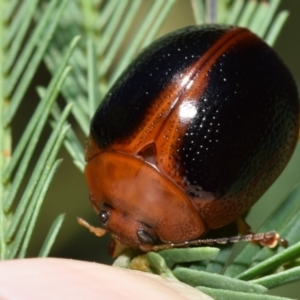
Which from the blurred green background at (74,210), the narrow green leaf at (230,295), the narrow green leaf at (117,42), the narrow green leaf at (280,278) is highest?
the narrow green leaf at (117,42)

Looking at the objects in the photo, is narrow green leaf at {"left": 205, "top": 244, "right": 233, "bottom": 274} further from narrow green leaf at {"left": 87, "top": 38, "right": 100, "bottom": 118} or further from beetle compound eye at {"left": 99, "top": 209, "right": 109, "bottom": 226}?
narrow green leaf at {"left": 87, "top": 38, "right": 100, "bottom": 118}

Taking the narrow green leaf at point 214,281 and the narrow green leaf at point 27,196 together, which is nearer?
the narrow green leaf at point 214,281

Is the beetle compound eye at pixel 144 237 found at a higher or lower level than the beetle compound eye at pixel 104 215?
higher

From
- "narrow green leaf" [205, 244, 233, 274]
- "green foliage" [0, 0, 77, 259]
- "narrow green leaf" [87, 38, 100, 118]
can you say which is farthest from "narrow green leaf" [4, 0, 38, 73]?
"narrow green leaf" [205, 244, 233, 274]

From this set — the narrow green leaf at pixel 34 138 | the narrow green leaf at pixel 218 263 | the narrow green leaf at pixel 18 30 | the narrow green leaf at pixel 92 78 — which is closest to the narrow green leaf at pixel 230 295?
the narrow green leaf at pixel 218 263

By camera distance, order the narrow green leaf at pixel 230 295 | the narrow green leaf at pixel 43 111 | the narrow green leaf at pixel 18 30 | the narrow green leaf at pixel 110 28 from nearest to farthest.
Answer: the narrow green leaf at pixel 230 295
the narrow green leaf at pixel 43 111
the narrow green leaf at pixel 18 30
the narrow green leaf at pixel 110 28

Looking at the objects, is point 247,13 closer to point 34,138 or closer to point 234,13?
point 234,13

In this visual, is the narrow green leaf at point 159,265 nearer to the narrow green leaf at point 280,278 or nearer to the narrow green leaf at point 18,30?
the narrow green leaf at point 280,278

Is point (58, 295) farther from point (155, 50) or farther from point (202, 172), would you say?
point (155, 50)

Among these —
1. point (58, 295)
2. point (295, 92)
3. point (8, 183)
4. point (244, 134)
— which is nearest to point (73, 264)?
point (58, 295)

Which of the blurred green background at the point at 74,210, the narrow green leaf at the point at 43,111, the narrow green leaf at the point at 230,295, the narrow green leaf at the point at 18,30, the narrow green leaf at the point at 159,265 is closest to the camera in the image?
the narrow green leaf at the point at 230,295
